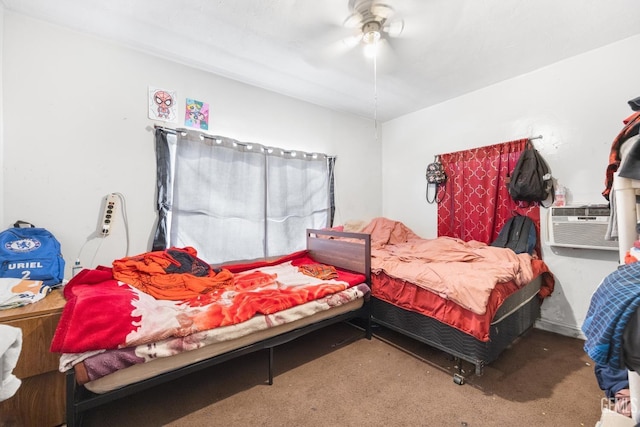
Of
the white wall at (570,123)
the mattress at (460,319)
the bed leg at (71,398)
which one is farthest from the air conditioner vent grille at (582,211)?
the bed leg at (71,398)

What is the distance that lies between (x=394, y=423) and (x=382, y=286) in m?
0.99

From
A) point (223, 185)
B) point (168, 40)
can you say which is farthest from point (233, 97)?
point (223, 185)

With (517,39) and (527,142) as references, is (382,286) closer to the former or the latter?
(527,142)

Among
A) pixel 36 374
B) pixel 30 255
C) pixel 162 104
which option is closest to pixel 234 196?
pixel 162 104

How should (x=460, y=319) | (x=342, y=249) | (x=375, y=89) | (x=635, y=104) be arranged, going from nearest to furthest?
(x=635, y=104) < (x=460, y=319) < (x=342, y=249) < (x=375, y=89)

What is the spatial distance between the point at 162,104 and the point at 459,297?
108 inches

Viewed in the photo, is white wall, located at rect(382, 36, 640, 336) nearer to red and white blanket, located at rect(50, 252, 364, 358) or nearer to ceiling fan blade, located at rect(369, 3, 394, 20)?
ceiling fan blade, located at rect(369, 3, 394, 20)

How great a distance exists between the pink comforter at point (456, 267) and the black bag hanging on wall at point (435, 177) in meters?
0.74

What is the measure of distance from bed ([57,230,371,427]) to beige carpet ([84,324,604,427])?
8.7 inches

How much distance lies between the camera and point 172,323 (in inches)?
55.6

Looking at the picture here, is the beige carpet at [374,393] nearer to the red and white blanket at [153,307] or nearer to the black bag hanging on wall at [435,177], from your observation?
the red and white blanket at [153,307]

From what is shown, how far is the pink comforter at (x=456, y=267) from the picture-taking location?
68.6 inches

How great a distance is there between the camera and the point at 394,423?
1.44 metres

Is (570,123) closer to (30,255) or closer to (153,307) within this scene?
(153,307)
